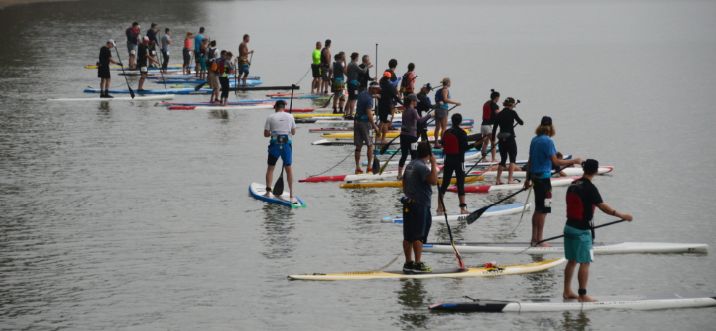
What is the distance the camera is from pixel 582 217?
15.9 m

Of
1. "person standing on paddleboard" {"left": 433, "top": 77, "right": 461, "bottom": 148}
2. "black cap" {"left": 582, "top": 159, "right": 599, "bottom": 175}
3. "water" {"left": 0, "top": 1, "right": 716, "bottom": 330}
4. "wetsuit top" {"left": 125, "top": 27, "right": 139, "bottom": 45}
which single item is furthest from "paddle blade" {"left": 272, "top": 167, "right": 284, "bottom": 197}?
"wetsuit top" {"left": 125, "top": 27, "right": 139, "bottom": 45}

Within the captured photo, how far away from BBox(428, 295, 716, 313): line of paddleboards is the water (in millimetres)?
144

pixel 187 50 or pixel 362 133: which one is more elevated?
pixel 187 50

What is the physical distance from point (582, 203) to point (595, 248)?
3871 mm

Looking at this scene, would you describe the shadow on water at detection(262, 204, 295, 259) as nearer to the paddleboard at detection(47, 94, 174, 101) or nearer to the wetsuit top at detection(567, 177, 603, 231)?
the wetsuit top at detection(567, 177, 603, 231)

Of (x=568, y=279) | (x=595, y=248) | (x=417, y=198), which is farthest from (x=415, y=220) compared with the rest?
(x=595, y=248)

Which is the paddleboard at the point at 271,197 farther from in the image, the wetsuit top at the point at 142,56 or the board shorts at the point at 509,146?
the wetsuit top at the point at 142,56

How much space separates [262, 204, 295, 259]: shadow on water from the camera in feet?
64.1

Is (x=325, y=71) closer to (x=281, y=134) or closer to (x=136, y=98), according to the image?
(x=136, y=98)

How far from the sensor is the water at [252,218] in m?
16.3

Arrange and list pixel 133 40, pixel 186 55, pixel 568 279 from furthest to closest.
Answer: pixel 133 40 < pixel 186 55 < pixel 568 279

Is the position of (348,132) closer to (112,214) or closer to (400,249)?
(112,214)

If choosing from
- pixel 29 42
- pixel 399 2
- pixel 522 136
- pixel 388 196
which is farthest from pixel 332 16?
pixel 388 196

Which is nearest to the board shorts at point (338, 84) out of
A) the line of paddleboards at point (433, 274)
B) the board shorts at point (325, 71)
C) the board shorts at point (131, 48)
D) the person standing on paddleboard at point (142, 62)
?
the board shorts at point (325, 71)
